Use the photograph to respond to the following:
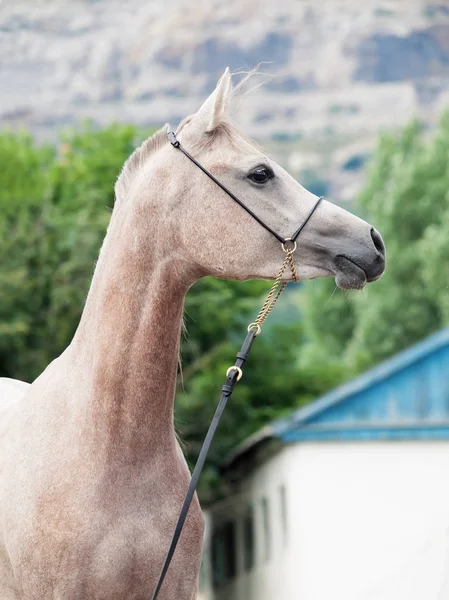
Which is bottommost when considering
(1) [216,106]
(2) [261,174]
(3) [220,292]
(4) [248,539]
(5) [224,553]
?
(5) [224,553]

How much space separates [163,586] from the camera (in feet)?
14.7

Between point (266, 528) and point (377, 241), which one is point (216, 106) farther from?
point (266, 528)

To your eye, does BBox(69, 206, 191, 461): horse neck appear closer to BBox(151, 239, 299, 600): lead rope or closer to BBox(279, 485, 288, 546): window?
BBox(151, 239, 299, 600): lead rope

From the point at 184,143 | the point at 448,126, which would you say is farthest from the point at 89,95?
the point at 184,143

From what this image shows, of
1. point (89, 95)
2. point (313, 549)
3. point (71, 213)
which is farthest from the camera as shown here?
point (89, 95)

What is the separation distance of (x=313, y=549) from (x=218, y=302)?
8.08 meters

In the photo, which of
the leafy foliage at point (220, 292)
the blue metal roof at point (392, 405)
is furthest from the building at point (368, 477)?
the leafy foliage at point (220, 292)

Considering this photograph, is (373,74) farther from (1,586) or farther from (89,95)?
(1,586)

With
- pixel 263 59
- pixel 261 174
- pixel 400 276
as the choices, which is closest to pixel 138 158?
pixel 261 174

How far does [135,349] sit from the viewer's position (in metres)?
4.59

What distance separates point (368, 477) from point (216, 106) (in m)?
16.1

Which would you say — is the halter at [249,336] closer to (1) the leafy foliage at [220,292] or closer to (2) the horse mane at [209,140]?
(2) the horse mane at [209,140]

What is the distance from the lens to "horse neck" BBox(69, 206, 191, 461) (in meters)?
4.57

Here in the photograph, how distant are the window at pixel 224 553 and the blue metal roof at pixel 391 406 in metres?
11.7
